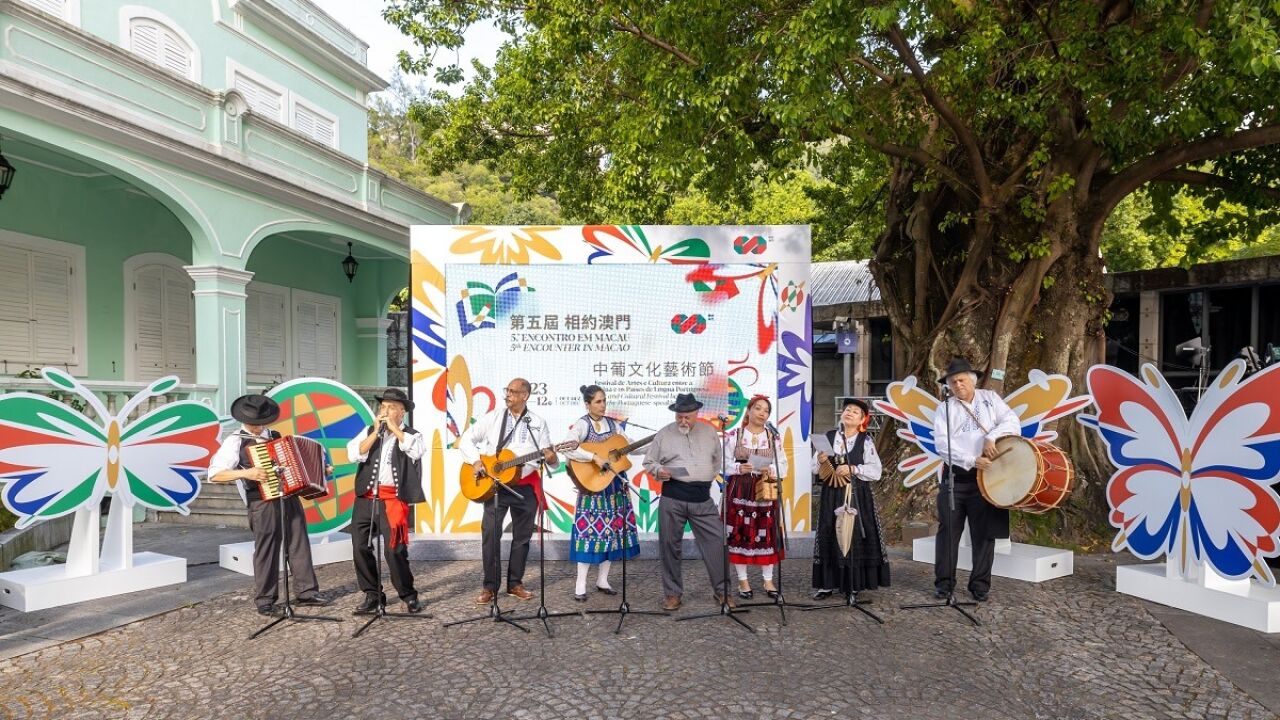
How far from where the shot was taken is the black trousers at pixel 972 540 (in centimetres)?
617

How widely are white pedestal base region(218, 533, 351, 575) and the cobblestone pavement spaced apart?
103cm

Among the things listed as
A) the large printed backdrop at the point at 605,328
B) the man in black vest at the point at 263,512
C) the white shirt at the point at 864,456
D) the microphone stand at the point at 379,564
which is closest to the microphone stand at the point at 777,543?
the white shirt at the point at 864,456

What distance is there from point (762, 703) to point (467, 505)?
13.6ft

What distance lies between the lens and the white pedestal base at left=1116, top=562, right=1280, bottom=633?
18.0 ft

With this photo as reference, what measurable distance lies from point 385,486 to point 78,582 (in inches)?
101

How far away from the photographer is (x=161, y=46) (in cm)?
1119

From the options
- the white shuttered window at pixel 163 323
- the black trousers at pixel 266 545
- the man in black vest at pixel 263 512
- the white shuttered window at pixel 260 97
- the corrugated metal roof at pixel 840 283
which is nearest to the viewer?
the man in black vest at pixel 263 512

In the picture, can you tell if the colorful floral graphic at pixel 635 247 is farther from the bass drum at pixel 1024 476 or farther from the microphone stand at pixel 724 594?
the bass drum at pixel 1024 476

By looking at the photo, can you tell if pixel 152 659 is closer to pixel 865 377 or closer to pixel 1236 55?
pixel 1236 55

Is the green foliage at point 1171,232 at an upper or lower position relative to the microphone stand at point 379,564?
upper

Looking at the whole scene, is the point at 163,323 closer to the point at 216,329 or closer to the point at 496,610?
the point at 216,329

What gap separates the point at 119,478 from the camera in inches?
252

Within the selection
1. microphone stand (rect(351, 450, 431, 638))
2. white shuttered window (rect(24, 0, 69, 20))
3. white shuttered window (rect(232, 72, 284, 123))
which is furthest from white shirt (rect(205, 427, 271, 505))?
white shuttered window (rect(232, 72, 284, 123))

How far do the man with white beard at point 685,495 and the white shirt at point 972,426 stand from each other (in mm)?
1836
